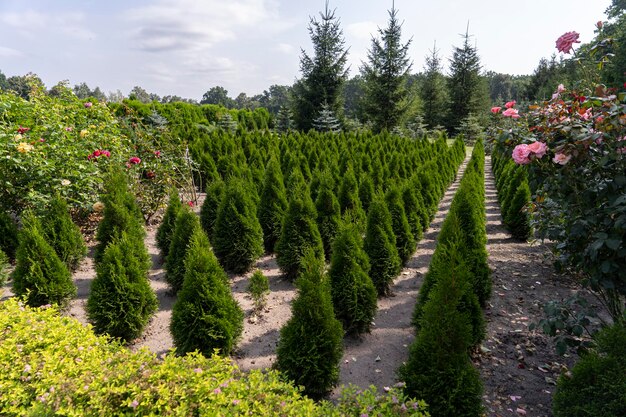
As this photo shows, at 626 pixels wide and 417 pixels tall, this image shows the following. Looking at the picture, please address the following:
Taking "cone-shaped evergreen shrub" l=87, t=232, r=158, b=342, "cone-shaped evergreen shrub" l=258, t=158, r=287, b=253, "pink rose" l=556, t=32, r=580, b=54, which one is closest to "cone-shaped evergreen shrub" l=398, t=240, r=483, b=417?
"pink rose" l=556, t=32, r=580, b=54

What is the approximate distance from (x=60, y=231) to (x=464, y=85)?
131 ft

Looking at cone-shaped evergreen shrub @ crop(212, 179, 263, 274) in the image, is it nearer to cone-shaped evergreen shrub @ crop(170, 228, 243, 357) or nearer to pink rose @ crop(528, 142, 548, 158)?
cone-shaped evergreen shrub @ crop(170, 228, 243, 357)

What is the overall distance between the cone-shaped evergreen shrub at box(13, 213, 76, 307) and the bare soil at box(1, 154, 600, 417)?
0.47m

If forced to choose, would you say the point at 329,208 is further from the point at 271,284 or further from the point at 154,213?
the point at 154,213

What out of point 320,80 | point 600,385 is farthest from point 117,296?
point 320,80

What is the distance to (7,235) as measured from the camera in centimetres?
580

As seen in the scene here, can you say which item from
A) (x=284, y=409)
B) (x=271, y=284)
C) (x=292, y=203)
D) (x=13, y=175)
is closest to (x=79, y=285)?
(x=13, y=175)

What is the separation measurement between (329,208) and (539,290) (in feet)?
11.3

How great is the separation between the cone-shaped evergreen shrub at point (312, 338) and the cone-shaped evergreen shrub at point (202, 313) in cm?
72

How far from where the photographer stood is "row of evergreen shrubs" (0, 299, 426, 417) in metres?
2.21

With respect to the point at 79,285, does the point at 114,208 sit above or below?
above

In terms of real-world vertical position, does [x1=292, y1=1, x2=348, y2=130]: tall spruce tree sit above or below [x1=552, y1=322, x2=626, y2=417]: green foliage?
above

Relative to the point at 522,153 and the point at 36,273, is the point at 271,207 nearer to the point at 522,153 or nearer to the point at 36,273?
the point at 36,273

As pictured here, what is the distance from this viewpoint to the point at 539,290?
18.3ft
